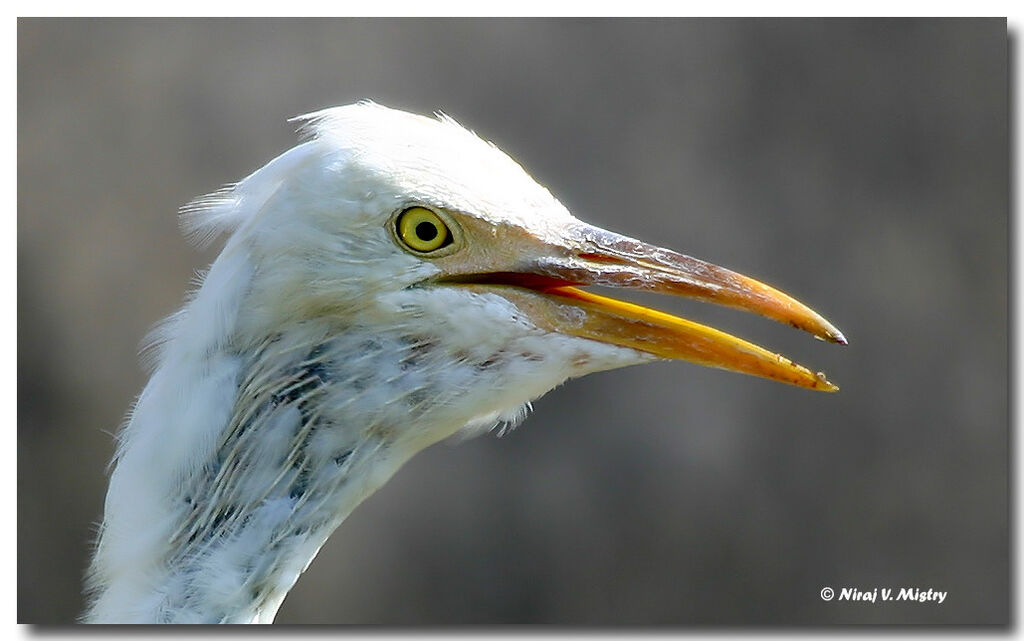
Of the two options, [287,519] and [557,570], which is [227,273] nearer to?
[287,519]

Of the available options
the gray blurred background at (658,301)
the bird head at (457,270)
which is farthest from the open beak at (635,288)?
the gray blurred background at (658,301)

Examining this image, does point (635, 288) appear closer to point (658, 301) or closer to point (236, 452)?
point (236, 452)

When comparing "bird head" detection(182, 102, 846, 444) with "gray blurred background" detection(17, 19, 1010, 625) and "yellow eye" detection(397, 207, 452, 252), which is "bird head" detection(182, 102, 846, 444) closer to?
"yellow eye" detection(397, 207, 452, 252)

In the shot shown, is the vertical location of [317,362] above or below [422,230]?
below

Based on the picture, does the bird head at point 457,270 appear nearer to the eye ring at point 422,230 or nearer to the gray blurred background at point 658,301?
the eye ring at point 422,230

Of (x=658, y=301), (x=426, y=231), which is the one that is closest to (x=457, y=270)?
(x=426, y=231)

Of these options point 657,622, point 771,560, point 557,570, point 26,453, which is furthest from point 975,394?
point 26,453
